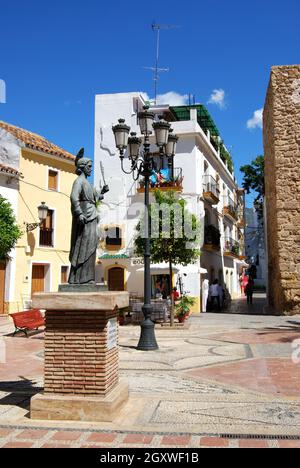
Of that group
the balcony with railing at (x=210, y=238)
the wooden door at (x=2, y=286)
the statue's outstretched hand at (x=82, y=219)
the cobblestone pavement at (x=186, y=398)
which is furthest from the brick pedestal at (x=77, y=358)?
the balcony with railing at (x=210, y=238)

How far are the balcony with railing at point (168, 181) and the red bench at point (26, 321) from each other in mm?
9842

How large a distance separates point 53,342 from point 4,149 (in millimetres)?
16679

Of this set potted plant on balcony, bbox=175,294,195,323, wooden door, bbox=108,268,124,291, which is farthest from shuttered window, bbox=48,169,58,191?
potted plant on balcony, bbox=175,294,195,323

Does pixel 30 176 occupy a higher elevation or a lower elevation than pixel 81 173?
higher

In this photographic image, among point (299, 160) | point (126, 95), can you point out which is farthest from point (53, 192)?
point (299, 160)

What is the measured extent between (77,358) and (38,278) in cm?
1662

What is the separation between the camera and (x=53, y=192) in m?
21.5

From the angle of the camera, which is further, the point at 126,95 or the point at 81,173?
the point at 126,95

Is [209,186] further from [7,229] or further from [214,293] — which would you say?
[7,229]

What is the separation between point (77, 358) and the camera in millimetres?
4664

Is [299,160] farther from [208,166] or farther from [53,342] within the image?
[53,342]

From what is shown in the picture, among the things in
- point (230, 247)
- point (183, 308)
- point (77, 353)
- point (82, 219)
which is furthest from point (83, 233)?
point (230, 247)

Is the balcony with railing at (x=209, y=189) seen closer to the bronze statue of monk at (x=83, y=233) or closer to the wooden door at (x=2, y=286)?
the wooden door at (x=2, y=286)
